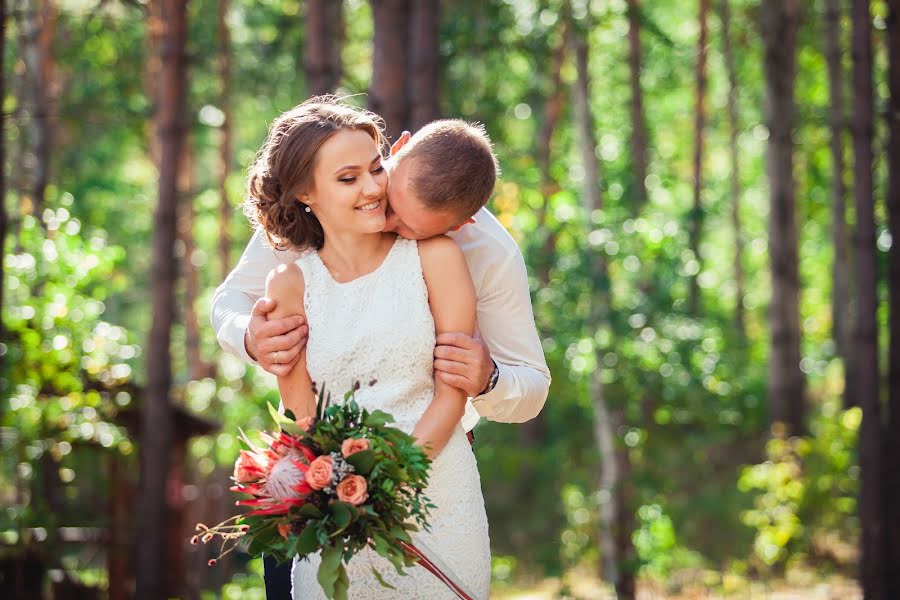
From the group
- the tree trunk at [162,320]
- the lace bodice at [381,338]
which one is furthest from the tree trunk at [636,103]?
the lace bodice at [381,338]

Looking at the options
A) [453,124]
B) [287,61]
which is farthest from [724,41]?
[453,124]

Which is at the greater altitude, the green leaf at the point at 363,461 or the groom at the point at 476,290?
the groom at the point at 476,290

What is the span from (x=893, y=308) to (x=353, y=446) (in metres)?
6.72

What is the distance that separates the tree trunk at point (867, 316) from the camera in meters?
8.59

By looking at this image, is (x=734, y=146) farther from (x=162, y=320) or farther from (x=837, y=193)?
(x=162, y=320)

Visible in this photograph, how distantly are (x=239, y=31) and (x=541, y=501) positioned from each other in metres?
9.84

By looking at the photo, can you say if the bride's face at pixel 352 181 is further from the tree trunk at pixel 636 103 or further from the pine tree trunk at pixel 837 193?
the tree trunk at pixel 636 103

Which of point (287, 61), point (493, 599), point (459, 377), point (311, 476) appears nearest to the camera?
point (311, 476)

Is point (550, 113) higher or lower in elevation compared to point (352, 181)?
higher

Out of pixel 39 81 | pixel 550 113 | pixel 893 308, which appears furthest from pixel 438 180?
pixel 550 113

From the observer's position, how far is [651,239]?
29.0 ft

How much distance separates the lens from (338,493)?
2865 millimetres

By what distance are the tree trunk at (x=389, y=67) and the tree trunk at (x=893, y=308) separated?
11.1 feet

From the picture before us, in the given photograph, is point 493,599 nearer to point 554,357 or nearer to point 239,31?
point 554,357
